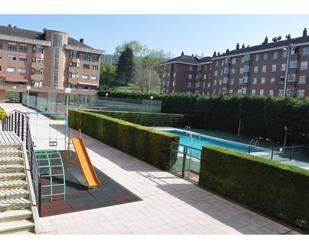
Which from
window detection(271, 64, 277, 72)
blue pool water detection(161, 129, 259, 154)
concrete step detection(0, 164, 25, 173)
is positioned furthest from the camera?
window detection(271, 64, 277, 72)

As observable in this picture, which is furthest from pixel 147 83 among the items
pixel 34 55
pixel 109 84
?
pixel 34 55

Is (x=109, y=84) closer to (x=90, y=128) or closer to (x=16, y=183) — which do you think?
(x=90, y=128)

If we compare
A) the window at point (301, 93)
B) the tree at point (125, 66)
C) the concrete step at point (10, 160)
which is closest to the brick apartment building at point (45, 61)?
the tree at point (125, 66)

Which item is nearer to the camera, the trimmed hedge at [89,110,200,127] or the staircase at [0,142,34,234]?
the staircase at [0,142,34,234]

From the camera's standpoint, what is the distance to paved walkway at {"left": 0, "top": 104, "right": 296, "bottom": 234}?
6863 mm

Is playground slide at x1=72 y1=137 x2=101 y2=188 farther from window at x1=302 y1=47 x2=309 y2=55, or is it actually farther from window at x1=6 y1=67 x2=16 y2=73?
window at x1=6 y1=67 x2=16 y2=73

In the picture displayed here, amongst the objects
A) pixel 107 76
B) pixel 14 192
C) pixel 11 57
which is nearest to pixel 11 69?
pixel 11 57

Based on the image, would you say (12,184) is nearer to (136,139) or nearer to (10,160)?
(10,160)

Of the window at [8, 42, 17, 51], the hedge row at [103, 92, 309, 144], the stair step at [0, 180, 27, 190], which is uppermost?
the window at [8, 42, 17, 51]

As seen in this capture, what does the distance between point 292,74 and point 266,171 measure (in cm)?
4679

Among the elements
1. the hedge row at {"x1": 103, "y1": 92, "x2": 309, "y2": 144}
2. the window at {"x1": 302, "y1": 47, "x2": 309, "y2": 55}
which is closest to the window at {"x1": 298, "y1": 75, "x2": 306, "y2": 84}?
the window at {"x1": 302, "y1": 47, "x2": 309, "y2": 55}

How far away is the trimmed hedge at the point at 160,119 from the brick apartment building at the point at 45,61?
32310mm

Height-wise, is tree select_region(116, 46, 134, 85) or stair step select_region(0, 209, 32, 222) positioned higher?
tree select_region(116, 46, 134, 85)

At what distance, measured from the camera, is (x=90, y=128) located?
20.2 metres
